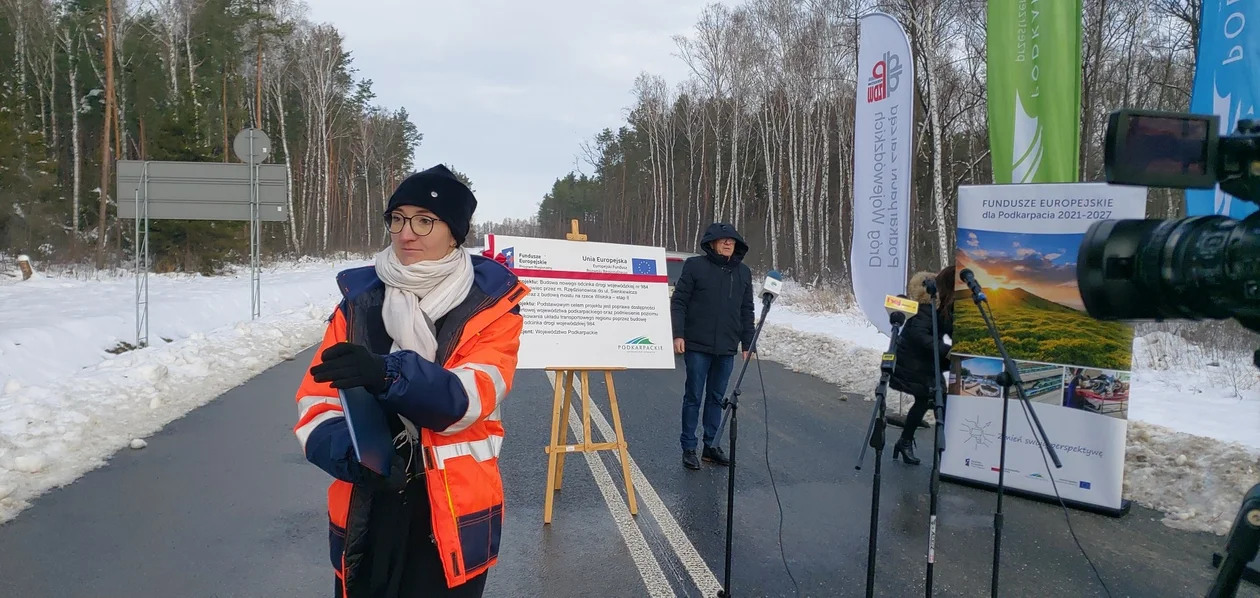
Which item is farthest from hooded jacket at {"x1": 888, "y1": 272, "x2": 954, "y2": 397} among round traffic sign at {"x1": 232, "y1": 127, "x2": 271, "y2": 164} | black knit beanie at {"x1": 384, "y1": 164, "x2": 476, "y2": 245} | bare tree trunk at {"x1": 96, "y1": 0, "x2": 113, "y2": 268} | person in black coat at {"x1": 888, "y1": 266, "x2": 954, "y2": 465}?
bare tree trunk at {"x1": 96, "y1": 0, "x2": 113, "y2": 268}

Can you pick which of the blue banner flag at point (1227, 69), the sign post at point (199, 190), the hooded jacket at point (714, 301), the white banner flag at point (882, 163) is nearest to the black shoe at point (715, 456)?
the hooded jacket at point (714, 301)

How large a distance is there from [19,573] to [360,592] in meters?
3.10

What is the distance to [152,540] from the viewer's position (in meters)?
4.53

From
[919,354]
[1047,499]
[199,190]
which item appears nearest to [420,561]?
[1047,499]

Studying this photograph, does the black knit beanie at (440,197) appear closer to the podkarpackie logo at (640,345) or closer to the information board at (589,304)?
the information board at (589,304)

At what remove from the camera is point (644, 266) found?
569 cm

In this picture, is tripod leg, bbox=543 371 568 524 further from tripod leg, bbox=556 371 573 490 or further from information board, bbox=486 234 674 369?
information board, bbox=486 234 674 369

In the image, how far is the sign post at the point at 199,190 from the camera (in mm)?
13031

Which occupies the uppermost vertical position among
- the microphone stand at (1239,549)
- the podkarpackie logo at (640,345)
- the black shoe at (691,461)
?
the microphone stand at (1239,549)

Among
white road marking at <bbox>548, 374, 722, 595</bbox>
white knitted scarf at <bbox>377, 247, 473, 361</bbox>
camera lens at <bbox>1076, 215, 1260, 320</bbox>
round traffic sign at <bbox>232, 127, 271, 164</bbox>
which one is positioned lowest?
white road marking at <bbox>548, 374, 722, 595</bbox>

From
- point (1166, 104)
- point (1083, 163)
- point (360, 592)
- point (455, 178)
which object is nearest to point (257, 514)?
point (360, 592)

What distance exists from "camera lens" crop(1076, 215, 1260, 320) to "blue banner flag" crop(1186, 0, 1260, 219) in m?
5.54

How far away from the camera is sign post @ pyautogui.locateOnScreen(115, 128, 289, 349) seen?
13.0 metres

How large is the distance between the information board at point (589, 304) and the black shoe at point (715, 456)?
4.21 ft
